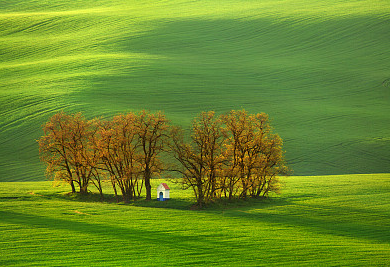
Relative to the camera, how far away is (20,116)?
5919 cm

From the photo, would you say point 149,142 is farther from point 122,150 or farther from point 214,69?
point 214,69

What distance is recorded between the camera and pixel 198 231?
22.7 metres

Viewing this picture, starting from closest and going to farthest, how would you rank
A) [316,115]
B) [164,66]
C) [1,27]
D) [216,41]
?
[316,115], [164,66], [216,41], [1,27]

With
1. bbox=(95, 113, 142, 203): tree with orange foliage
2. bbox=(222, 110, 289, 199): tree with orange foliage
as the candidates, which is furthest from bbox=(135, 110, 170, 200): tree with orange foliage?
bbox=(222, 110, 289, 199): tree with orange foliage

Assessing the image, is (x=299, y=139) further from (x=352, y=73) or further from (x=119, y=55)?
(x=119, y=55)

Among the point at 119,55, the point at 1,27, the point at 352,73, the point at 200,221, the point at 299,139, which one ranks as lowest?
the point at 200,221

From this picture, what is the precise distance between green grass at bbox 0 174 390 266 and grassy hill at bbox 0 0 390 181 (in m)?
19.5

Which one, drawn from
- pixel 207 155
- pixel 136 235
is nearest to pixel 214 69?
pixel 207 155

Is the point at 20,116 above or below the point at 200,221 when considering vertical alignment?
above

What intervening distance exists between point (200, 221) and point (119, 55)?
2445 inches

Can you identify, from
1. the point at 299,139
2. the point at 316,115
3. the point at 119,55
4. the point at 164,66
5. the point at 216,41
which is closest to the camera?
the point at 299,139

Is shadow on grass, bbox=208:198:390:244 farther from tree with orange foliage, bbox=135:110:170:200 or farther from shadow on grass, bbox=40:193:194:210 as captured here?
tree with orange foliage, bbox=135:110:170:200

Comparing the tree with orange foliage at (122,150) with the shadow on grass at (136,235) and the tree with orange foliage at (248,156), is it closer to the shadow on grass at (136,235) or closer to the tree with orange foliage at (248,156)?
the tree with orange foliage at (248,156)

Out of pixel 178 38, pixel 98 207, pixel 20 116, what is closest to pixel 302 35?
pixel 178 38
